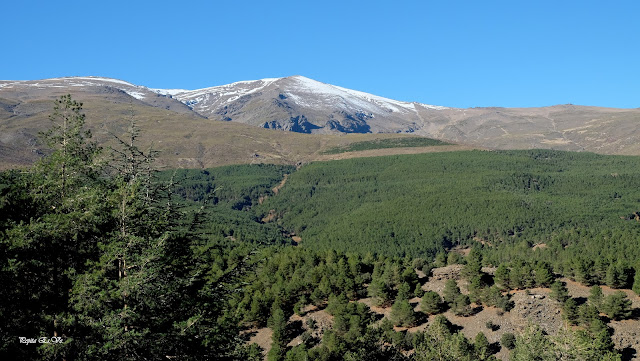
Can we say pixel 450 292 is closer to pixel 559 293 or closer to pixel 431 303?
pixel 431 303

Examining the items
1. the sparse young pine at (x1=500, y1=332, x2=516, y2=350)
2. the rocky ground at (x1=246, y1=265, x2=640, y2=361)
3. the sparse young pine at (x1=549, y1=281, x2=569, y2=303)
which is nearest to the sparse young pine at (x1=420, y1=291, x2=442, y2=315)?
the rocky ground at (x1=246, y1=265, x2=640, y2=361)

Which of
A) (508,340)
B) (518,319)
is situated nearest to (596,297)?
(518,319)

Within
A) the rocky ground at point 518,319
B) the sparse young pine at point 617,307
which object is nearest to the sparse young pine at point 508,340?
the rocky ground at point 518,319

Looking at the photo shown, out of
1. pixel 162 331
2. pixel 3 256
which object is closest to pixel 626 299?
pixel 162 331

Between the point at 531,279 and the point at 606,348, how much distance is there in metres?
17.6

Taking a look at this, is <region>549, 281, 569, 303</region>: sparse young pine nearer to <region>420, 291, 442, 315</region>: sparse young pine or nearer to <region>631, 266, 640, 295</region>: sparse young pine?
<region>631, 266, 640, 295</region>: sparse young pine

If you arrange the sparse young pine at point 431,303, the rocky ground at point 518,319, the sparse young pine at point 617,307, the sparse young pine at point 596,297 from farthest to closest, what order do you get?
the sparse young pine at point 431,303
the sparse young pine at point 596,297
the sparse young pine at point 617,307
the rocky ground at point 518,319

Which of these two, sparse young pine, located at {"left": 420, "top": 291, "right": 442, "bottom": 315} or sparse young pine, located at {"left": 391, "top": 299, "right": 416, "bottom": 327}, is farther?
sparse young pine, located at {"left": 420, "top": 291, "right": 442, "bottom": 315}

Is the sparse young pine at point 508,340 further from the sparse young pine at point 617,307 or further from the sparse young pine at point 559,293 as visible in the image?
the sparse young pine at point 617,307

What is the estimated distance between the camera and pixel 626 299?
60250mm

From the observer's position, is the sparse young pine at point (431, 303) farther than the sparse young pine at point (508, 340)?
Yes

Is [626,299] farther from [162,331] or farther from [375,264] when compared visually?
[162,331]

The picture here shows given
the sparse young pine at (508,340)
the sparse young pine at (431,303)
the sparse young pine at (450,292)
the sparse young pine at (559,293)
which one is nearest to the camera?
the sparse young pine at (508,340)

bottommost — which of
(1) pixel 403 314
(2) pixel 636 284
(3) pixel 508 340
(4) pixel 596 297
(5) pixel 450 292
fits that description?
(3) pixel 508 340
